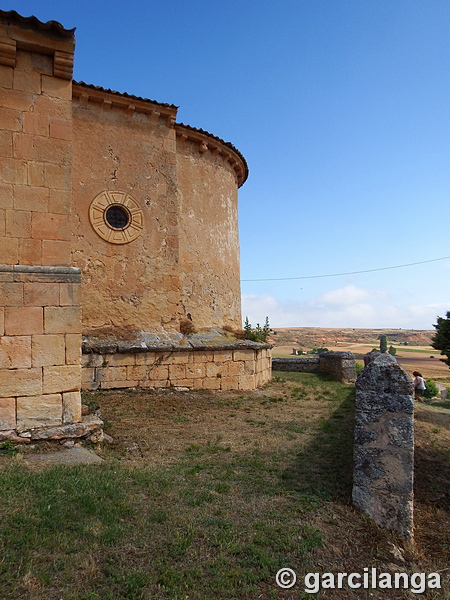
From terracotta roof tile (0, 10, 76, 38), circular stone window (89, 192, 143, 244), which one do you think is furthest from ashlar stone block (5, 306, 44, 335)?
circular stone window (89, 192, 143, 244)

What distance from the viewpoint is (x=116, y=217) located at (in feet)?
32.2

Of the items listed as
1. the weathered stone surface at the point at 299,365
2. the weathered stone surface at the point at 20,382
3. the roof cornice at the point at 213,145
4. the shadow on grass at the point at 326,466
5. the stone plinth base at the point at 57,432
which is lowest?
the weathered stone surface at the point at 299,365

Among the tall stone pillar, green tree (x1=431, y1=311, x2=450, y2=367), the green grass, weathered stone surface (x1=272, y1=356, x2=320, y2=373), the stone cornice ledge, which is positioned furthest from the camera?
weathered stone surface (x1=272, y1=356, x2=320, y2=373)

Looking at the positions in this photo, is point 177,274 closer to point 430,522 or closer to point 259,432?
point 259,432

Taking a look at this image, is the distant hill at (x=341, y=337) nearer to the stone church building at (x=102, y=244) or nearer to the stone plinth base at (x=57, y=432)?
the stone church building at (x=102, y=244)

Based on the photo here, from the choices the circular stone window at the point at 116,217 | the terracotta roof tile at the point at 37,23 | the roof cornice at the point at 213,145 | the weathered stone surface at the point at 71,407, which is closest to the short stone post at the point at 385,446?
the weathered stone surface at the point at 71,407

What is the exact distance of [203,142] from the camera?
1150 centimetres

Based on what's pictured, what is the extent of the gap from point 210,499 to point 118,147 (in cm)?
879

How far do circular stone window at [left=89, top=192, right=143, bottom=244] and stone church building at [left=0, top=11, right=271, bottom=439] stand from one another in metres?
0.03

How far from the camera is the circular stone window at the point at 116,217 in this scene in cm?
953

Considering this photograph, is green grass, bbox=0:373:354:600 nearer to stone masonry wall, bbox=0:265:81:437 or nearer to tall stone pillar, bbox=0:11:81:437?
stone masonry wall, bbox=0:265:81:437


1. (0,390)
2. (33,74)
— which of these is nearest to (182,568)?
(0,390)

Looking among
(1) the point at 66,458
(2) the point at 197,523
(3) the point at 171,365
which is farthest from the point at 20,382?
(3) the point at 171,365

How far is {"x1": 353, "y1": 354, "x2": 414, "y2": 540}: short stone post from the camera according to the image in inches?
138
